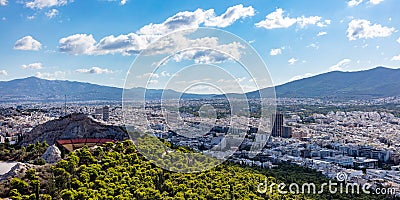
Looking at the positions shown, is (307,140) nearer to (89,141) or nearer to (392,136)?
(392,136)

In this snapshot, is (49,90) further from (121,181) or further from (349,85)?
(121,181)

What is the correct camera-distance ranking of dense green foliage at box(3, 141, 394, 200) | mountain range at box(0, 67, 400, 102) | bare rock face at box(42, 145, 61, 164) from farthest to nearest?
mountain range at box(0, 67, 400, 102) → bare rock face at box(42, 145, 61, 164) → dense green foliage at box(3, 141, 394, 200)

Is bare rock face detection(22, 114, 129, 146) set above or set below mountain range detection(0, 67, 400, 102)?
below

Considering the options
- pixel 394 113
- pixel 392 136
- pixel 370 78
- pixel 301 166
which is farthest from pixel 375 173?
pixel 370 78

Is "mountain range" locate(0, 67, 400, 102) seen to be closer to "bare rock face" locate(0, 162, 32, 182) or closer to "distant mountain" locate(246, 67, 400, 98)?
"distant mountain" locate(246, 67, 400, 98)

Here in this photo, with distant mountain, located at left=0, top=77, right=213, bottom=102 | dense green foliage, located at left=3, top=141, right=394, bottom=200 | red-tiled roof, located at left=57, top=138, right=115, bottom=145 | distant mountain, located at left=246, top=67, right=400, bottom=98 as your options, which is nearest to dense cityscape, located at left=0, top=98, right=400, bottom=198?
red-tiled roof, located at left=57, top=138, right=115, bottom=145

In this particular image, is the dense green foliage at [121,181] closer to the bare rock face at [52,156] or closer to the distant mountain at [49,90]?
the bare rock face at [52,156]

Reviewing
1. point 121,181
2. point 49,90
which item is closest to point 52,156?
point 121,181
